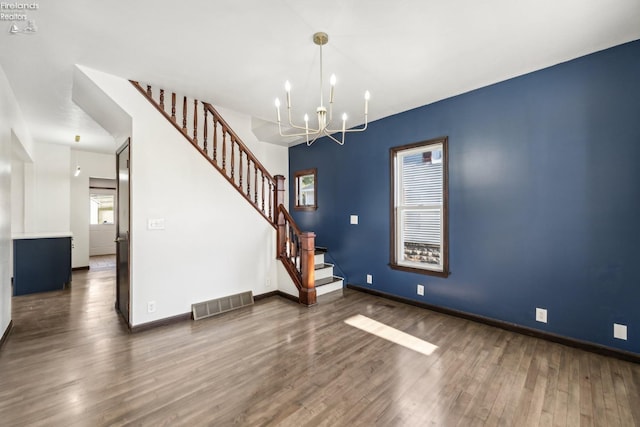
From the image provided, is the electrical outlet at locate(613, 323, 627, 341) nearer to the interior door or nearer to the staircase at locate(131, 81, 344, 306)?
the staircase at locate(131, 81, 344, 306)

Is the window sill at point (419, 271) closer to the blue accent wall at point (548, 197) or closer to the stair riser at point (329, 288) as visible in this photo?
the blue accent wall at point (548, 197)

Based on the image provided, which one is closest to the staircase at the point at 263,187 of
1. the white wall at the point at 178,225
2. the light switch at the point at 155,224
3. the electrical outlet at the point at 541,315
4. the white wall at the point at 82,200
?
the white wall at the point at 178,225

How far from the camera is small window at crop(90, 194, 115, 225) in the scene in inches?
333

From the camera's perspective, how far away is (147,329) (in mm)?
3139

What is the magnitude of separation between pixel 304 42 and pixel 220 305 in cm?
327

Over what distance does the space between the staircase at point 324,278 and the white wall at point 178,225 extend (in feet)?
2.96

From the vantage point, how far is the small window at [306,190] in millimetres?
5496

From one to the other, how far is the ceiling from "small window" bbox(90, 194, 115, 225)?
232 inches

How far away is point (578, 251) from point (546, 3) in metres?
2.21

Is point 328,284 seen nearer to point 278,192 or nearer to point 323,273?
point 323,273

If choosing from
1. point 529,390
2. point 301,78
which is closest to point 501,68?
point 301,78

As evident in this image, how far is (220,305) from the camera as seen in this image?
371cm

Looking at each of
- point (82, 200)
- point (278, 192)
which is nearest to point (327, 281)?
point (278, 192)

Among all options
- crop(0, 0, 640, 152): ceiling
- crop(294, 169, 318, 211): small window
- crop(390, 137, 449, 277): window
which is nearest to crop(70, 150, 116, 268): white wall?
crop(0, 0, 640, 152): ceiling
